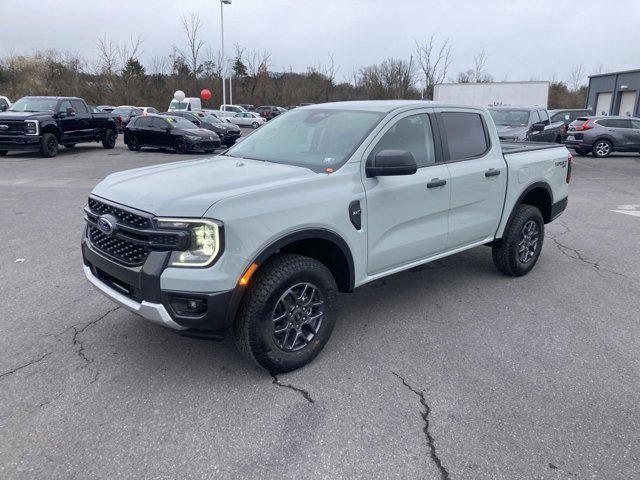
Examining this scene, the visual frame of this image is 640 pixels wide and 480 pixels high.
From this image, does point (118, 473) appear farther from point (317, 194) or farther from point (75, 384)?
point (317, 194)

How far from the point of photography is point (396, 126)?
4.09 m

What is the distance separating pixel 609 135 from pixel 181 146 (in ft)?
53.0

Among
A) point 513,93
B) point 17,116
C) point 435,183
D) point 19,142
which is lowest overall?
point 19,142

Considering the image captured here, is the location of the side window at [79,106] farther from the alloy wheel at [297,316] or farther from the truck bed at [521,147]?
the alloy wheel at [297,316]

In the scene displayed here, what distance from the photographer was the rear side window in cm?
458

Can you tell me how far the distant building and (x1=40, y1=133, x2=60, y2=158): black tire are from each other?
36382 mm

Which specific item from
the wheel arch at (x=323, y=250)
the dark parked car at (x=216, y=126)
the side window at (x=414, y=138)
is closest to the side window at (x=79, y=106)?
the dark parked car at (x=216, y=126)

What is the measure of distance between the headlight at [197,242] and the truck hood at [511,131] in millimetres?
12186

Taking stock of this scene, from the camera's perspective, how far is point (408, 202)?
13.2 ft

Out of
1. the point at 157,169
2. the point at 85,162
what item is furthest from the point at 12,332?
the point at 85,162

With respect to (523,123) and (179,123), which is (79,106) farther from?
(523,123)

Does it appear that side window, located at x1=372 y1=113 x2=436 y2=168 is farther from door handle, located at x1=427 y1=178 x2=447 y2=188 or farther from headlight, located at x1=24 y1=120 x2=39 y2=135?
headlight, located at x1=24 y1=120 x2=39 y2=135

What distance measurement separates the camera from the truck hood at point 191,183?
3.03 meters

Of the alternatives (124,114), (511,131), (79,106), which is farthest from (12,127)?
(511,131)
